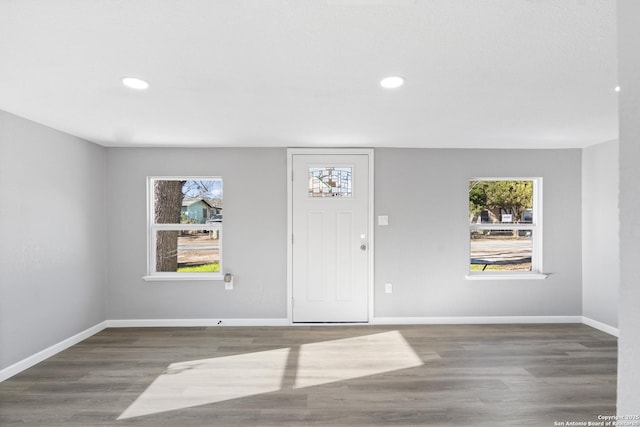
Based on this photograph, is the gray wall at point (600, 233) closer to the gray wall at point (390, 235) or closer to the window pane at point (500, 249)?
the gray wall at point (390, 235)

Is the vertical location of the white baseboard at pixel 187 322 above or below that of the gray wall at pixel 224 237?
below

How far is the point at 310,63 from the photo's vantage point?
1.89 meters

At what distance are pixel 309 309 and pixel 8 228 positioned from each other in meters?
2.91

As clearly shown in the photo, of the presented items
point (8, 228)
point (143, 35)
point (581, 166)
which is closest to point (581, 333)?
point (581, 166)

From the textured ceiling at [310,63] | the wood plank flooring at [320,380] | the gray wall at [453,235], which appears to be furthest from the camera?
the gray wall at [453,235]

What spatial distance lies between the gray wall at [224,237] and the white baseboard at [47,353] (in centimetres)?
30

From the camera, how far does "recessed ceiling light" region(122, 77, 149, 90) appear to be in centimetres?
212

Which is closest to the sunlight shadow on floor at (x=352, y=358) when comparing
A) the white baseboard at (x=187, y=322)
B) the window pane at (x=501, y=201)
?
the white baseboard at (x=187, y=322)

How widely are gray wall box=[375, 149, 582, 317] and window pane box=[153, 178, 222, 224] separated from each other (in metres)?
1.96

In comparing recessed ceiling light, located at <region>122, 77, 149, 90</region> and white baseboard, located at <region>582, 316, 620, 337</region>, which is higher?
recessed ceiling light, located at <region>122, 77, 149, 90</region>

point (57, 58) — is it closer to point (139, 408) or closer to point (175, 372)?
point (139, 408)

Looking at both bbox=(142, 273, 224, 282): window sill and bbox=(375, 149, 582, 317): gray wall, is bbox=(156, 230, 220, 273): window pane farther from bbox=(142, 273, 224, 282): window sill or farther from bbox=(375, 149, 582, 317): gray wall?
bbox=(375, 149, 582, 317): gray wall

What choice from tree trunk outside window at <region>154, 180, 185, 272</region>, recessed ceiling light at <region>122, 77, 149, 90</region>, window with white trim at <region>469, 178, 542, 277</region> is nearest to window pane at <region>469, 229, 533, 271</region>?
window with white trim at <region>469, 178, 542, 277</region>

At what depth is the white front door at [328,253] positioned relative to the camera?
4195 millimetres
